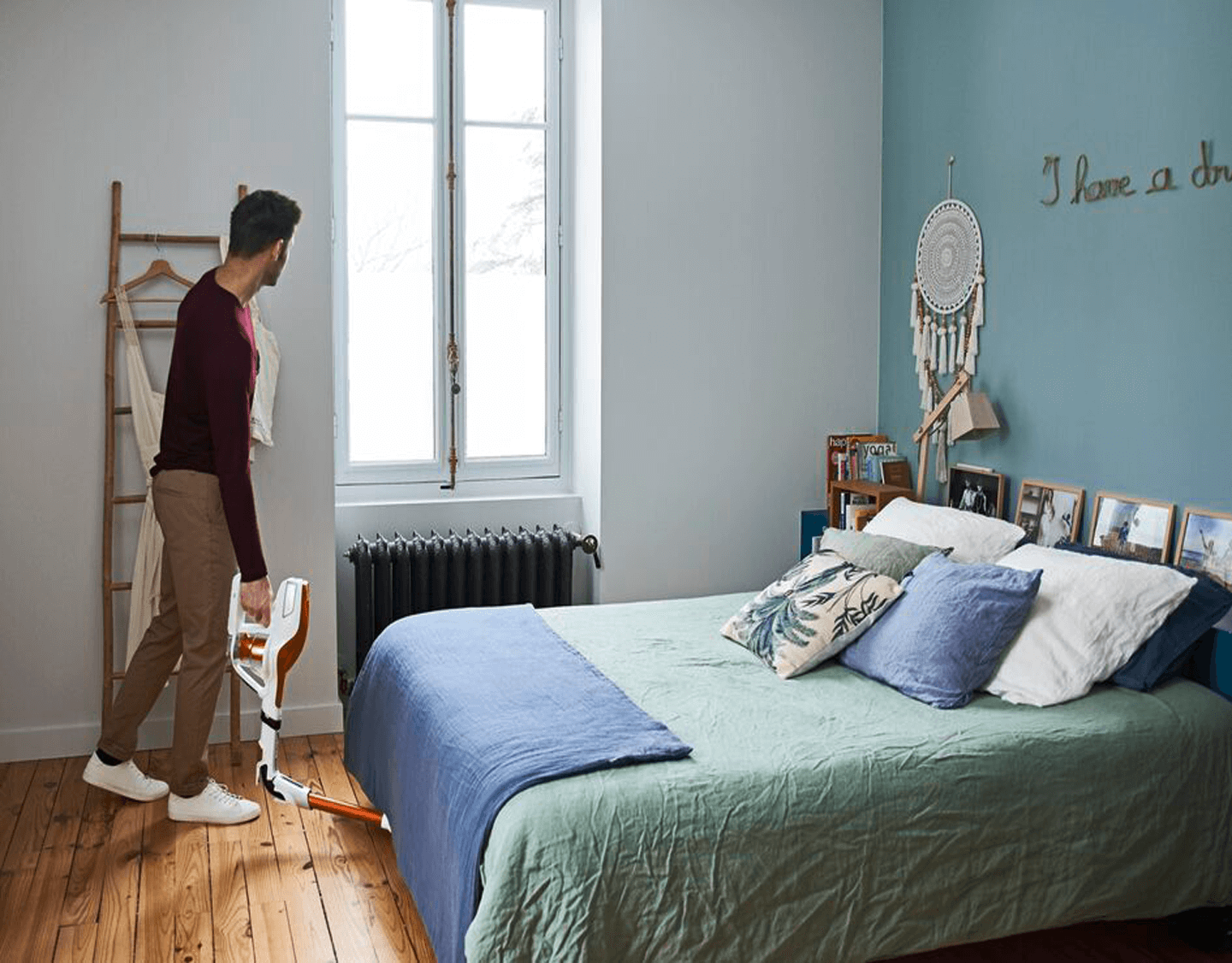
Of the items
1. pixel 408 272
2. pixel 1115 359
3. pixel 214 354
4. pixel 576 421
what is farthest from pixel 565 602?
pixel 1115 359

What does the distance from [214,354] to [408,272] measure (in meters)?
1.39

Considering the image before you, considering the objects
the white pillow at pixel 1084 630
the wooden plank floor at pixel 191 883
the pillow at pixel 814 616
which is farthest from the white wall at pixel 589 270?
the white pillow at pixel 1084 630

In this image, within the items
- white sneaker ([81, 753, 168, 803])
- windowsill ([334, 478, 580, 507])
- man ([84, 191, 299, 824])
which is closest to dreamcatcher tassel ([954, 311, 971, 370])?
windowsill ([334, 478, 580, 507])

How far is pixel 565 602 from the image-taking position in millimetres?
4617

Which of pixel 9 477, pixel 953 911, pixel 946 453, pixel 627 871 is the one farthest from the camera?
pixel 946 453

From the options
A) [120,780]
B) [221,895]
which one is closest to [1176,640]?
[221,895]

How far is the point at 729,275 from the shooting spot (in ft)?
15.2

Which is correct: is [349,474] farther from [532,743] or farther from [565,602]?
[532,743]

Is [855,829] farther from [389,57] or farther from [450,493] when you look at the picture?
[389,57]

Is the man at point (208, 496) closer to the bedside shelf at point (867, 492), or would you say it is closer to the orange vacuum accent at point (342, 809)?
the orange vacuum accent at point (342, 809)

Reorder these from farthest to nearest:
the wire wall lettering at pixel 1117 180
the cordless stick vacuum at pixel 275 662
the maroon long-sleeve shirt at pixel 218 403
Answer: the maroon long-sleeve shirt at pixel 218 403, the wire wall lettering at pixel 1117 180, the cordless stick vacuum at pixel 275 662

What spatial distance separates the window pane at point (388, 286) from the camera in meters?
4.52

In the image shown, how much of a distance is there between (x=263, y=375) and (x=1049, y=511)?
2449 millimetres

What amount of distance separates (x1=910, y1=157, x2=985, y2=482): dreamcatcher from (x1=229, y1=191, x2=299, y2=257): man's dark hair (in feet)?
6.99
